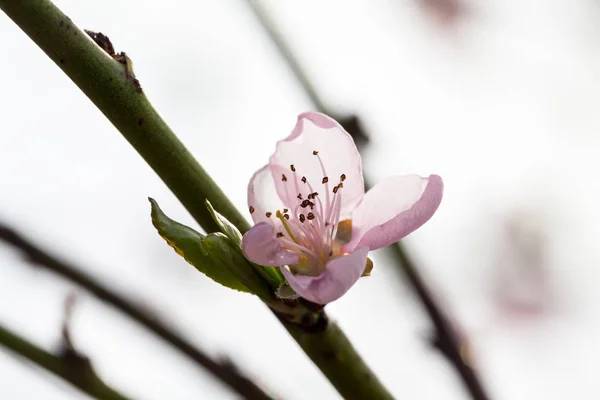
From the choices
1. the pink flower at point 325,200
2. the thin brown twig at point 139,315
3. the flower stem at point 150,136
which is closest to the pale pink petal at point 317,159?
the pink flower at point 325,200

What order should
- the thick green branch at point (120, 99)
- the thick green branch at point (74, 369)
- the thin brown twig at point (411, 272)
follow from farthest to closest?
the thin brown twig at point (411, 272)
the thick green branch at point (74, 369)
the thick green branch at point (120, 99)

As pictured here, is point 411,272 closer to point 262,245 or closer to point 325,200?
point 325,200

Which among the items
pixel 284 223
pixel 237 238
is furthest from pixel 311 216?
pixel 237 238

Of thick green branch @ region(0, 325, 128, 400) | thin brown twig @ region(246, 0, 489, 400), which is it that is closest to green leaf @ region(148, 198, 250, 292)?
thick green branch @ region(0, 325, 128, 400)

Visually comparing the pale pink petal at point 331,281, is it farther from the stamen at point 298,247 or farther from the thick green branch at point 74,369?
the thick green branch at point 74,369

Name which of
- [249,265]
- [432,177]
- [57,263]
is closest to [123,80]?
[249,265]

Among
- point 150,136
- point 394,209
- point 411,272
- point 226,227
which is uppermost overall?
point 150,136

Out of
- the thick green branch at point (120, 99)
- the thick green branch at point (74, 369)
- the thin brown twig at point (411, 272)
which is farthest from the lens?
the thin brown twig at point (411, 272)
